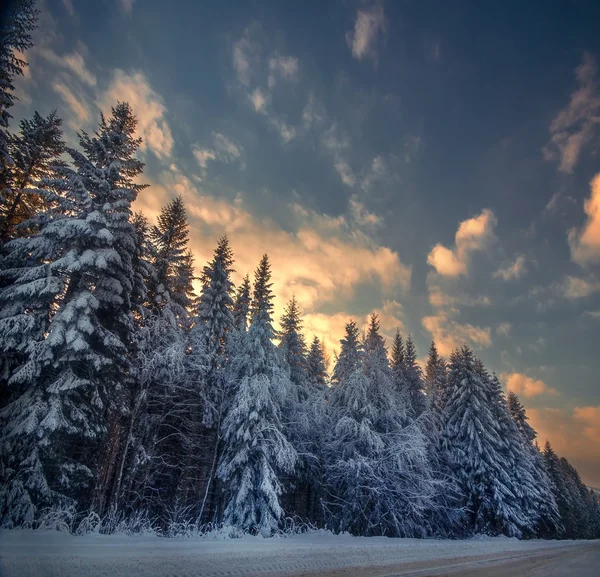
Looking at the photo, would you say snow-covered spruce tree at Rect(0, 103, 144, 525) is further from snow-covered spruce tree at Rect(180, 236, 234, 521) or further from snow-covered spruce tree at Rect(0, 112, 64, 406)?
snow-covered spruce tree at Rect(180, 236, 234, 521)

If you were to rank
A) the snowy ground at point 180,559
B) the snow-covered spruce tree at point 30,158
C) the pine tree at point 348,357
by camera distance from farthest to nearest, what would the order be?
the pine tree at point 348,357, the snow-covered spruce tree at point 30,158, the snowy ground at point 180,559

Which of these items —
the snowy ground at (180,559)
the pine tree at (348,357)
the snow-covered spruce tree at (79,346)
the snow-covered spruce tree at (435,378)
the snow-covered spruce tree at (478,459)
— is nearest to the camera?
the snowy ground at (180,559)

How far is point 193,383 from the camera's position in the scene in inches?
669

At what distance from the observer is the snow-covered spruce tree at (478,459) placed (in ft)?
83.6

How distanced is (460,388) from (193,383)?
75.2 ft

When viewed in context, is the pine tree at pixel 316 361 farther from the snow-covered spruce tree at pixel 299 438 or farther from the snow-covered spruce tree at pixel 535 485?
the snow-covered spruce tree at pixel 535 485

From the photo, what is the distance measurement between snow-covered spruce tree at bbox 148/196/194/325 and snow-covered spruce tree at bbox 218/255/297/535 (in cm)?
426

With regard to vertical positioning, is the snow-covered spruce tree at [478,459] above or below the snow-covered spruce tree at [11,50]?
below

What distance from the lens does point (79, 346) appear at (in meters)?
10.8

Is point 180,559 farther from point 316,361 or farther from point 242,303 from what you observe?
point 316,361

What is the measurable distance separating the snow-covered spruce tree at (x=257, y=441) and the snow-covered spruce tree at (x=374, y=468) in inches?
Answer: 139

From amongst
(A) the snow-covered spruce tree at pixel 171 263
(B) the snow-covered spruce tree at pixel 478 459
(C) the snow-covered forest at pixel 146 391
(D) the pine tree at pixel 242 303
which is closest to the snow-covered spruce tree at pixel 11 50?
(C) the snow-covered forest at pixel 146 391

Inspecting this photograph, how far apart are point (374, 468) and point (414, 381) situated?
44.5 ft

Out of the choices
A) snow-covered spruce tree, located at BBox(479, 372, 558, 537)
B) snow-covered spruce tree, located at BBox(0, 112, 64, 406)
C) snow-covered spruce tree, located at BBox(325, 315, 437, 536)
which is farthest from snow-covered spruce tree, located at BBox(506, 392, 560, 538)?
snow-covered spruce tree, located at BBox(0, 112, 64, 406)
